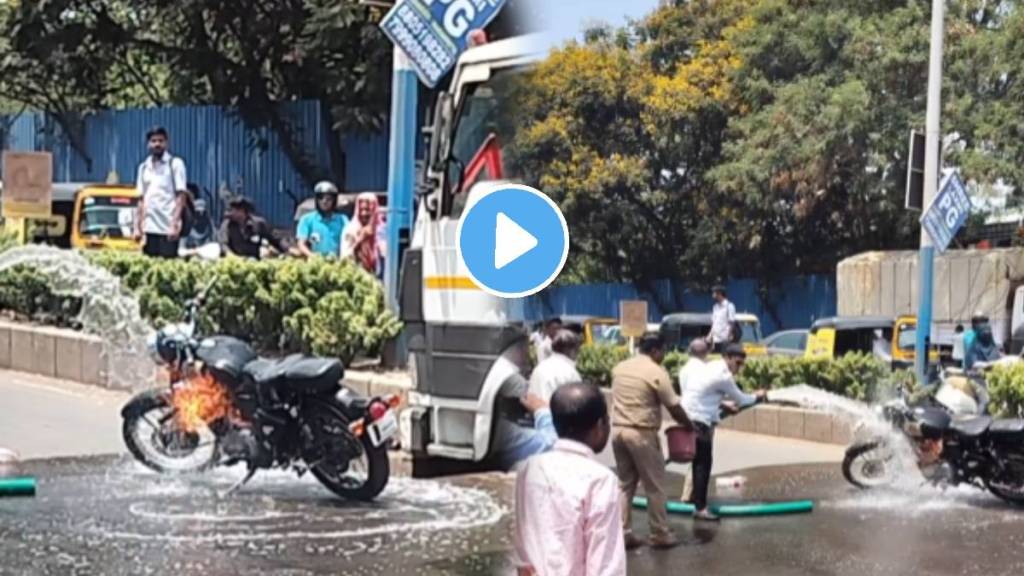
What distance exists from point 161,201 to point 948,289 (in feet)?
18.2

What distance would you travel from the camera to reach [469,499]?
4781mm

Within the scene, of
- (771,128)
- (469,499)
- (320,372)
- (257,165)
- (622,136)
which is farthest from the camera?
(257,165)

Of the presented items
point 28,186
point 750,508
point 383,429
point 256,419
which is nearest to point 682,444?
point 750,508

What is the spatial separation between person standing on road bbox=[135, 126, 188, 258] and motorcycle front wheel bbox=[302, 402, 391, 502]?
106 cm

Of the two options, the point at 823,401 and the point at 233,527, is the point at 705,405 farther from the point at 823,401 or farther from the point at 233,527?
the point at 823,401

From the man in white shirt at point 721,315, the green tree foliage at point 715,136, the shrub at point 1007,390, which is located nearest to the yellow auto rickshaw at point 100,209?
the shrub at point 1007,390

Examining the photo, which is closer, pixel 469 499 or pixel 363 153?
pixel 469 499

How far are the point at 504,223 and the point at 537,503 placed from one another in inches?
20.4

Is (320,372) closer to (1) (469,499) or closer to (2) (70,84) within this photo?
(1) (469,499)

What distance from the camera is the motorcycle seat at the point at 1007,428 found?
25.3 feet

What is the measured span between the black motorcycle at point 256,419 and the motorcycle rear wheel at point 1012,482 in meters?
3.54

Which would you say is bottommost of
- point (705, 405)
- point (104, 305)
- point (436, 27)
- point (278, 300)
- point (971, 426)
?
point (971, 426)

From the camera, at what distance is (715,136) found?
2.95 metres

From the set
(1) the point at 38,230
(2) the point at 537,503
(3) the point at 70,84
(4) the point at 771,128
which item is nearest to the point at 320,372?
(4) the point at 771,128
